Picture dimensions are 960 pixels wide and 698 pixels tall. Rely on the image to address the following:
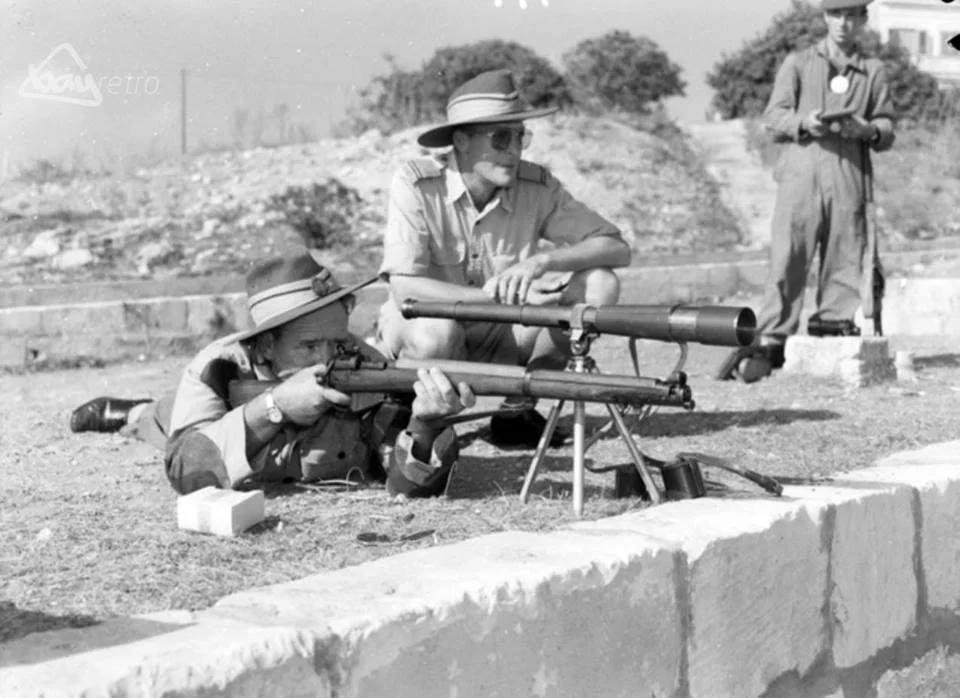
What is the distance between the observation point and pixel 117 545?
3975mm

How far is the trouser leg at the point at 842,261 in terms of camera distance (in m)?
8.55

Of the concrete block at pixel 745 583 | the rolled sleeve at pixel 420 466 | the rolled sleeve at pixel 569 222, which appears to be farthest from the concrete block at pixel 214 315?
the concrete block at pixel 745 583

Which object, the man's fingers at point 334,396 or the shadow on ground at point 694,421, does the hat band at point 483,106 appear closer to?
the shadow on ground at point 694,421

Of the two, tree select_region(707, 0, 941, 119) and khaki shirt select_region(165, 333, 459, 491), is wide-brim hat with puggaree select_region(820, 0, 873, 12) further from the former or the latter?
tree select_region(707, 0, 941, 119)

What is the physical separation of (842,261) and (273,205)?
843cm

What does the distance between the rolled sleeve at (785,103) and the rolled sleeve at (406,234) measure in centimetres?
327

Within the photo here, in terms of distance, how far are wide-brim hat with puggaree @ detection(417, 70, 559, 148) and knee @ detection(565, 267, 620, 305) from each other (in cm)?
66

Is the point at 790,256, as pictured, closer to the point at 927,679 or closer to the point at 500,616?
the point at 927,679

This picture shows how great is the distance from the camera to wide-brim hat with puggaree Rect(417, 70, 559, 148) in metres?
5.74

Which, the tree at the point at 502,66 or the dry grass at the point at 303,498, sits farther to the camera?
the tree at the point at 502,66

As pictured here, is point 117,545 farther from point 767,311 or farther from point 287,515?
point 767,311

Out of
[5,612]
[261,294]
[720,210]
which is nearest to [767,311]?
[261,294]

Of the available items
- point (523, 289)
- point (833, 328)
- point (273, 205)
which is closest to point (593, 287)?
point (523, 289)

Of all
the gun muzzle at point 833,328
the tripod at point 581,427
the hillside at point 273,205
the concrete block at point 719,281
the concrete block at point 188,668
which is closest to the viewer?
the concrete block at point 188,668
